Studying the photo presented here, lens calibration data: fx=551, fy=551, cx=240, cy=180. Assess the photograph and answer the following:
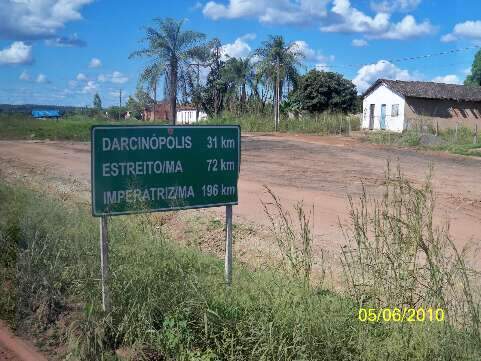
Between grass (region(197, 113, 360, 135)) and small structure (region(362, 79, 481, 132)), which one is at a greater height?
small structure (region(362, 79, 481, 132))

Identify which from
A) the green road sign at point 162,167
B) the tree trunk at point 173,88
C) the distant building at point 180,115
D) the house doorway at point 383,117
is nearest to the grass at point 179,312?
the green road sign at point 162,167

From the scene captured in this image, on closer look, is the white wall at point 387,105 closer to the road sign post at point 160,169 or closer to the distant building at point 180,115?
the distant building at point 180,115

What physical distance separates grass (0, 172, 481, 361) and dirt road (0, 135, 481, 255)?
1.80 metres

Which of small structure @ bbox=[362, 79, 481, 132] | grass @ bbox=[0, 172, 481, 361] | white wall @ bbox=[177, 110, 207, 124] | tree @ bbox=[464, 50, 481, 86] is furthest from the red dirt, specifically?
tree @ bbox=[464, 50, 481, 86]

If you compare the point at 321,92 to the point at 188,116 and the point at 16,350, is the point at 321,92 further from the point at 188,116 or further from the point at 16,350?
the point at 16,350

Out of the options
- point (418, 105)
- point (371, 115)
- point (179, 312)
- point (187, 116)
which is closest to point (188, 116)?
point (187, 116)

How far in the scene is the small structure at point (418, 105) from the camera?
41438 mm

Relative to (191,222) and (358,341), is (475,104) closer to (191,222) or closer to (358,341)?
(191,222)

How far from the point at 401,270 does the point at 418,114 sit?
1602 inches

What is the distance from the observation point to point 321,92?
52.6m

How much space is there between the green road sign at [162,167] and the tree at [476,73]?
225ft

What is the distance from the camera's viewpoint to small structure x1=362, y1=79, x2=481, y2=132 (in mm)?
41438

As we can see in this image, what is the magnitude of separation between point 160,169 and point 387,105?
40.8 meters

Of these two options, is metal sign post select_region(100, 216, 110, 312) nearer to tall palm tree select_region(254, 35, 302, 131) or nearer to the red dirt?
the red dirt
